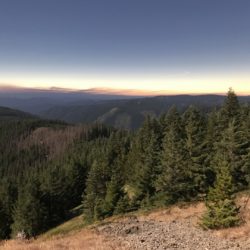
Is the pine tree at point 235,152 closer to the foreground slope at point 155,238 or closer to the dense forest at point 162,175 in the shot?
the dense forest at point 162,175

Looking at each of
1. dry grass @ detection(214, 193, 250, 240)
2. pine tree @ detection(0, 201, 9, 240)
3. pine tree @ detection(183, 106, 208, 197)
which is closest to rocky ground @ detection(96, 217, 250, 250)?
dry grass @ detection(214, 193, 250, 240)

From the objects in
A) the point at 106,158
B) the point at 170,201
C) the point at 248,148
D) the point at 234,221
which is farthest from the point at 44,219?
the point at 234,221

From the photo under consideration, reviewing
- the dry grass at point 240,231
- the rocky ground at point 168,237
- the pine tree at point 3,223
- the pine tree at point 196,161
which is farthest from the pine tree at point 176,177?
the pine tree at point 3,223

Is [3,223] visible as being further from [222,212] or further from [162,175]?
[222,212]

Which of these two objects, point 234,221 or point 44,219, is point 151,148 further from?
point 44,219

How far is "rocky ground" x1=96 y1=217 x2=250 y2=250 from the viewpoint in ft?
58.0

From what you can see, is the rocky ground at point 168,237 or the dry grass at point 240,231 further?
the dry grass at point 240,231

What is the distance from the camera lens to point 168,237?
66.6ft

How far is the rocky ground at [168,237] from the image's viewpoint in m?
17.7

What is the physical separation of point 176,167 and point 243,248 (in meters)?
22.9

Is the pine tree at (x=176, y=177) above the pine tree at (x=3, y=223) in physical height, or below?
above

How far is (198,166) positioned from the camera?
3975 centimetres

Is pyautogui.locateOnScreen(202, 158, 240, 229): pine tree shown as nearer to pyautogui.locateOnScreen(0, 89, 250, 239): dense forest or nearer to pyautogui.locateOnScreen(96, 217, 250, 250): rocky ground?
pyautogui.locateOnScreen(0, 89, 250, 239): dense forest

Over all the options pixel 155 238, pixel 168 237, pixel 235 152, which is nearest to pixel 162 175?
pixel 235 152
